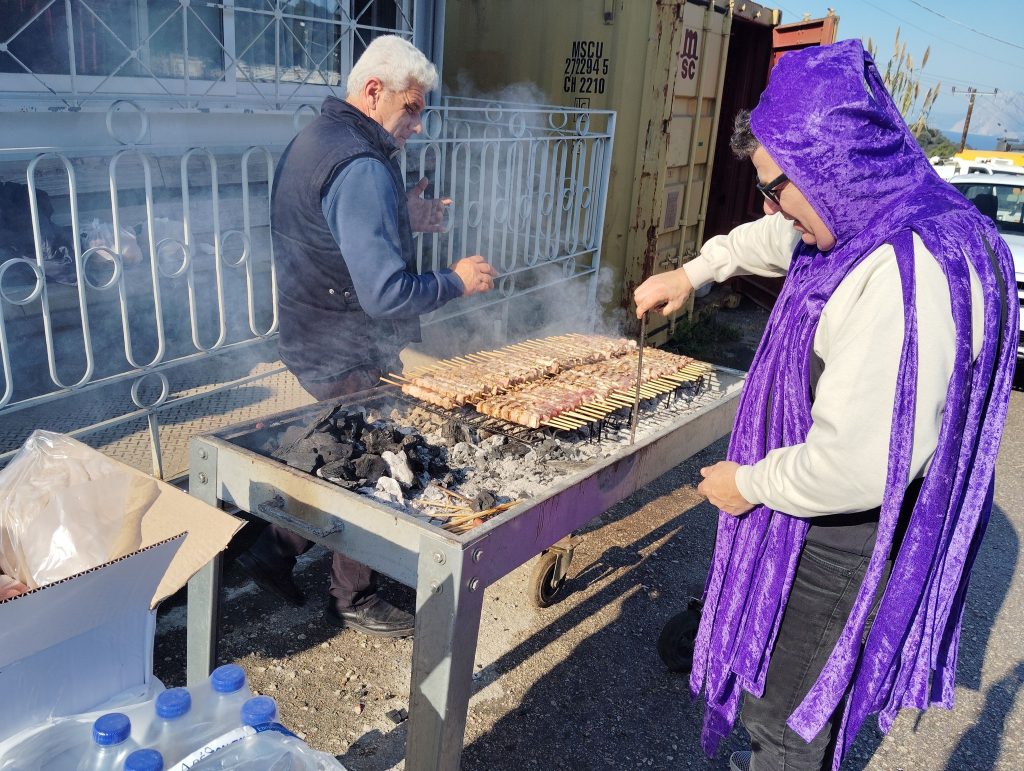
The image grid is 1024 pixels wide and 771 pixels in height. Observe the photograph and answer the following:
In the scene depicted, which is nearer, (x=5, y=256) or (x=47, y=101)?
(x=5, y=256)

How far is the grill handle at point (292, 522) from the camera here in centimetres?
228

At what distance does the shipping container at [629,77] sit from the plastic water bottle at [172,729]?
20.5 feet

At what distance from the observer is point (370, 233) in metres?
2.83

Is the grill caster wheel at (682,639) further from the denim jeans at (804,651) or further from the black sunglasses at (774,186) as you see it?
the black sunglasses at (774,186)

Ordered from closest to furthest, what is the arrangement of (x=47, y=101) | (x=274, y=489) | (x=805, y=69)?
(x=805, y=69) → (x=274, y=489) → (x=47, y=101)

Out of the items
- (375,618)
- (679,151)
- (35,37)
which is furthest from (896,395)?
(679,151)

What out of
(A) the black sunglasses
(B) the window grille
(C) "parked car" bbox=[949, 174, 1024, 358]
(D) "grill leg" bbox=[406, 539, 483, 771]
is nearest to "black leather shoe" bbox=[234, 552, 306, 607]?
(D) "grill leg" bbox=[406, 539, 483, 771]

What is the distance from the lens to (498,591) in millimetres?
4094

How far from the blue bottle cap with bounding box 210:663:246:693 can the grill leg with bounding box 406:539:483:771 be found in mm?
575

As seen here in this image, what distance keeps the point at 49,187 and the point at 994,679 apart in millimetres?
5607

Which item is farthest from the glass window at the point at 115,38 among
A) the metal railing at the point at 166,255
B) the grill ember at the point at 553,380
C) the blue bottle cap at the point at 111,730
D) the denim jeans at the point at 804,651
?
the denim jeans at the point at 804,651

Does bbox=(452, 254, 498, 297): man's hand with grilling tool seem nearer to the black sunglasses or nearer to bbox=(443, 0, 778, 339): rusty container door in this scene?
the black sunglasses

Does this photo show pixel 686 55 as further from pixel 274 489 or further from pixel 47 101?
pixel 274 489

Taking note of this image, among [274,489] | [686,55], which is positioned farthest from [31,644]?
[686,55]
